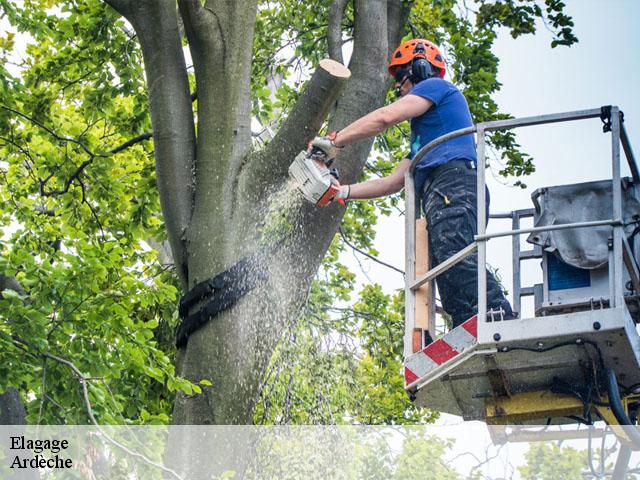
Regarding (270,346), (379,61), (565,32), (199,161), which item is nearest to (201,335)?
(270,346)

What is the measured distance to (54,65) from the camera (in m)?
10.7

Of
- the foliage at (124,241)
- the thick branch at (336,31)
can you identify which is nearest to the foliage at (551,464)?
the foliage at (124,241)

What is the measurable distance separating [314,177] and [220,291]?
0.87 meters

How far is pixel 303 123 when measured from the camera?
7117mm

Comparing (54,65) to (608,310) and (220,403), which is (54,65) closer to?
(220,403)

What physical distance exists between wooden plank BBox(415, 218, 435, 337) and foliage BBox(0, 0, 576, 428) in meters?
1.37

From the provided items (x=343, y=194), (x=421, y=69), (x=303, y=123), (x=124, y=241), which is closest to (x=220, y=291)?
(x=343, y=194)

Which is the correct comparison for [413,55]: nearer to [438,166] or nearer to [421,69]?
[421,69]

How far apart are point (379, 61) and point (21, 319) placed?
2.86 m

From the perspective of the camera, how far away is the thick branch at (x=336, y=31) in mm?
7883

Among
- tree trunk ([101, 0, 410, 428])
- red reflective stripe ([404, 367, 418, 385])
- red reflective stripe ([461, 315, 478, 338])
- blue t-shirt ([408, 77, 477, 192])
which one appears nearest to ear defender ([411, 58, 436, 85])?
blue t-shirt ([408, 77, 477, 192])

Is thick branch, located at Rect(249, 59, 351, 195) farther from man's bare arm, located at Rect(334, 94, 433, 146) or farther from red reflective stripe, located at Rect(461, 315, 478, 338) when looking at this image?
red reflective stripe, located at Rect(461, 315, 478, 338)

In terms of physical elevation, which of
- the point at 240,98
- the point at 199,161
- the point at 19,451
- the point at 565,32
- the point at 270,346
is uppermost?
the point at 565,32

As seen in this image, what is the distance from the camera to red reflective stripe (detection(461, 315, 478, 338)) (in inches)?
241
